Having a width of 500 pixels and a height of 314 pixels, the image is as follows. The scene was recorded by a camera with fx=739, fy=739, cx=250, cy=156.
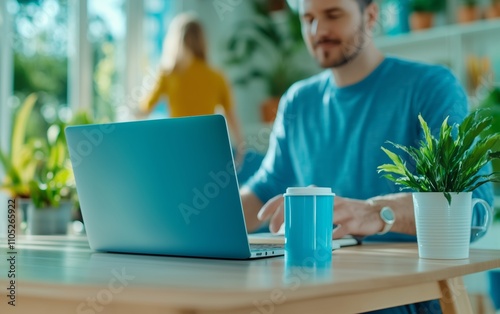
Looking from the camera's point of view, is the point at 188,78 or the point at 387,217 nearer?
the point at 387,217

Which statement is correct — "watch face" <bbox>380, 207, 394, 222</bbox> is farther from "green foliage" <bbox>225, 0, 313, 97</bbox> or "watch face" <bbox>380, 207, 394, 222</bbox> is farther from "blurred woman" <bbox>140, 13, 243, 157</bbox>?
"green foliage" <bbox>225, 0, 313, 97</bbox>

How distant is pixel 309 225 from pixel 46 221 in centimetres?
122

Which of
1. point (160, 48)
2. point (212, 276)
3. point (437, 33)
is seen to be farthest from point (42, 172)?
point (160, 48)

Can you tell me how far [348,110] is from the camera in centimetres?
190

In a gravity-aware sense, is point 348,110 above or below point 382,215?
above

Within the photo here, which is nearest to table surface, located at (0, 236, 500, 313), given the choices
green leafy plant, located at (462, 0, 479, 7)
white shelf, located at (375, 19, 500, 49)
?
white shelf, located at (375, 19, 500, 49)

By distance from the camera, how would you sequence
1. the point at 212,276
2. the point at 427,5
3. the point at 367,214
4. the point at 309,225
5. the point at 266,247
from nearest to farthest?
the point at 212,276, the point at 309,225, the point at 266,247, the point at 367,214, the point at 427,5

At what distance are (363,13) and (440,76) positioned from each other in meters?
0.30

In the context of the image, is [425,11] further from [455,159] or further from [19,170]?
[455,159]

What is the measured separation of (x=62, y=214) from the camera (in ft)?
7.08

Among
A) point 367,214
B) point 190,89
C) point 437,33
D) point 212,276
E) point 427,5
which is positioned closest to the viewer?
point 212,276

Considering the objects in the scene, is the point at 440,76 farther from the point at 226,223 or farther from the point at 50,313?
the point at 50,313

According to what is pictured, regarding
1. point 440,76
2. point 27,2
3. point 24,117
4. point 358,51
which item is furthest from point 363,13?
point 27,2

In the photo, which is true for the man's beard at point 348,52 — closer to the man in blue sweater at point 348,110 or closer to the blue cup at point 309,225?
the man in blue sweater at point 348,110
